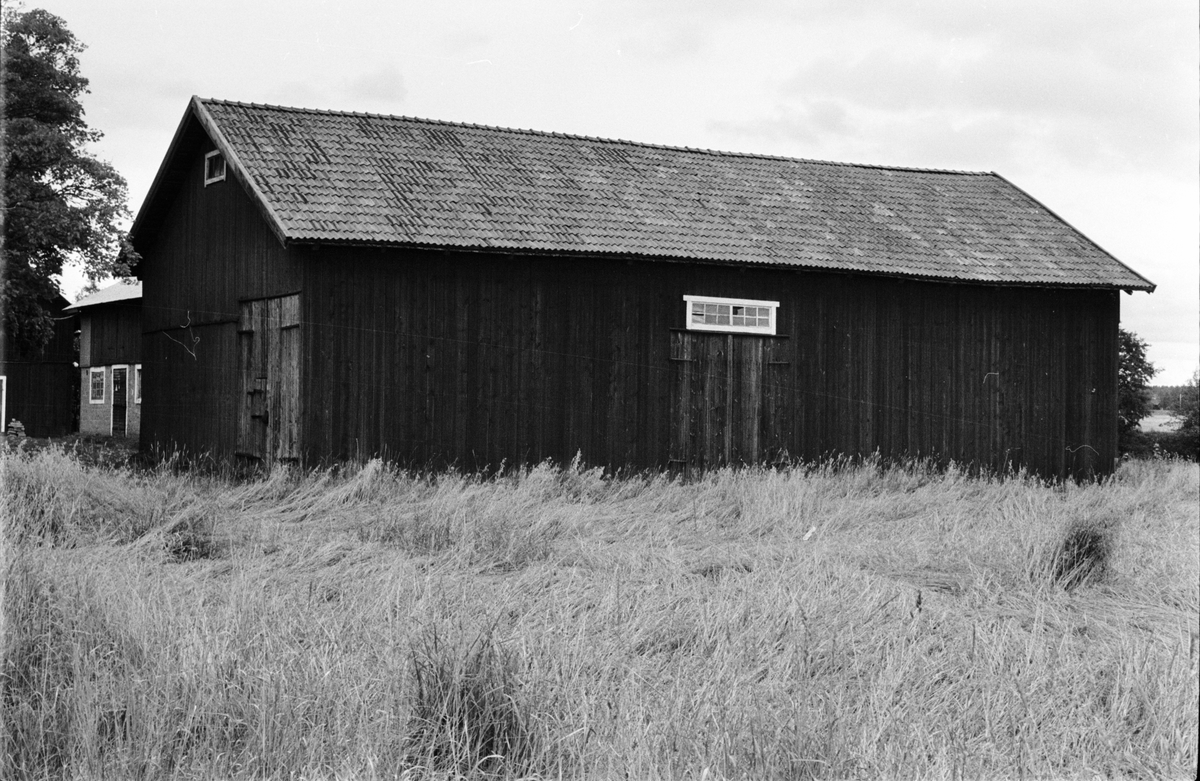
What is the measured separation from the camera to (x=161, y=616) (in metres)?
5.78

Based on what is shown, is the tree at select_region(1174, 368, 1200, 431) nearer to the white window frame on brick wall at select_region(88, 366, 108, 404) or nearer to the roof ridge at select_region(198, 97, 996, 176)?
the roof ridge at select_region(198, 97, 996, 176)

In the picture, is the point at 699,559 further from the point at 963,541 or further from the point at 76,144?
the point at 76,144

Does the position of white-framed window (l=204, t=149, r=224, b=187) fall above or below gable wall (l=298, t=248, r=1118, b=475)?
above

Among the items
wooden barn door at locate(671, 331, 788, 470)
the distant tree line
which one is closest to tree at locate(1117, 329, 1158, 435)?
the distant tree line

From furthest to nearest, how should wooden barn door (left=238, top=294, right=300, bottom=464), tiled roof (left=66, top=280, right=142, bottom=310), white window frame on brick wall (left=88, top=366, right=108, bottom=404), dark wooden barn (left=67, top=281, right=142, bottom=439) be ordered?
tiled roof (left=66, top=280, right=142, bottom=310) → white window frame on brick wall (left=88, top=366, right=108, bottom=404) → dark wooden barn (left=67, top=281, right=142, bottom=439) → wooden barn door (left=238, top=294, right=300, bottom=464)

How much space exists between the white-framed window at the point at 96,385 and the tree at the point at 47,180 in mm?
7381

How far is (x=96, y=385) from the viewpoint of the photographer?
107 ft

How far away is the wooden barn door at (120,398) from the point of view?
30.3m

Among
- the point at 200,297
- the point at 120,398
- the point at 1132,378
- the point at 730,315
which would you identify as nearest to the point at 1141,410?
the point at 1132,378

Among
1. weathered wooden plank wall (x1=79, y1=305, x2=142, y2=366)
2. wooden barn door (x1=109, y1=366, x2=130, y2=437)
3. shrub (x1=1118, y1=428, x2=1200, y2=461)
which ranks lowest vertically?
shrub (x1=1118, y1=428, x2=1200, y2=461)

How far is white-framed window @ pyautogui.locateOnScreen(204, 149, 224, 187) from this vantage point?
18031 mm

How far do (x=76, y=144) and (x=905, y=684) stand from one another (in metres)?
22.9

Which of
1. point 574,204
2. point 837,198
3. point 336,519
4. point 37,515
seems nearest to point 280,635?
point 37,515

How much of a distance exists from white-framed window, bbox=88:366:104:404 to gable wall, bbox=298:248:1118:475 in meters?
19.3
